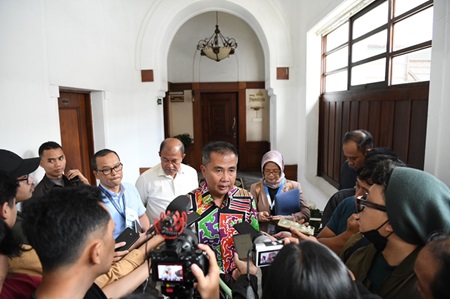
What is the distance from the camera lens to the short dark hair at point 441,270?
70 centimetres

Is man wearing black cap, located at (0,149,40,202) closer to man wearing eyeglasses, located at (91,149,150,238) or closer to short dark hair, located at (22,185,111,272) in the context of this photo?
man wearing eyeglasses, located at (91,149,150,238)

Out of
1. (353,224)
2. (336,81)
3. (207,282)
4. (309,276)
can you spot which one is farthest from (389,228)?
(336,81)

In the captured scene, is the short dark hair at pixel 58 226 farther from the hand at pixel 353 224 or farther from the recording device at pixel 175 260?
the hand at pixel 353 224

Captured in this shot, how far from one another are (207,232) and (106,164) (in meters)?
1.04

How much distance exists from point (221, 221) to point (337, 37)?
3.41 metres

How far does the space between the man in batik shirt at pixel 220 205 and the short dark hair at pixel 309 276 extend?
66 cm

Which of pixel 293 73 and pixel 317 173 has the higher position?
pixel 293 73

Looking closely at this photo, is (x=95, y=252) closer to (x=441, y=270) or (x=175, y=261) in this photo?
(x=175, y=261)

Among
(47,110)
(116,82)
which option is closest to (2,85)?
(47,110)

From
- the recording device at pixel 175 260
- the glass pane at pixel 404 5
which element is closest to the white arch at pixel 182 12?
the glass pane at pixel 404 5

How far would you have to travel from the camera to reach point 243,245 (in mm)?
1035

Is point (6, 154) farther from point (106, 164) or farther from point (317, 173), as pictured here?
point (317, 173)

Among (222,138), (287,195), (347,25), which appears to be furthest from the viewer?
(222,138)

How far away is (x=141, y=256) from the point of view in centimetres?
136
